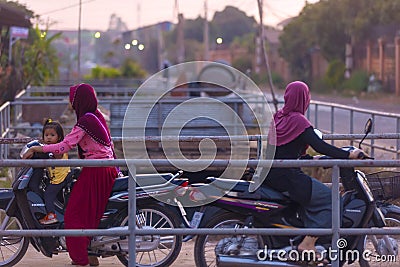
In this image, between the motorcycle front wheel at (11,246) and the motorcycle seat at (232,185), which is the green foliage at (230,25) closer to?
the motorcycle front wheel at (11,246)

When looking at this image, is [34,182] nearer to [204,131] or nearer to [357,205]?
[357,205]

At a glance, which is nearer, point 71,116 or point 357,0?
point 71,116

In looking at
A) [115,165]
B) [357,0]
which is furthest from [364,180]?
[357,0]

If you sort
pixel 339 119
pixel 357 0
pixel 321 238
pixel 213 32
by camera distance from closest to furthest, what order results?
pixel 321 238
pixel 339 119
pixel 357 0
pixel 213 32

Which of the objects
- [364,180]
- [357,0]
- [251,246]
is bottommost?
[251,246]

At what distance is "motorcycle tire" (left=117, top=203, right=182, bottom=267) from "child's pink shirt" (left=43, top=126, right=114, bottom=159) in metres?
0.51

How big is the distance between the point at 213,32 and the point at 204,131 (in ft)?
258

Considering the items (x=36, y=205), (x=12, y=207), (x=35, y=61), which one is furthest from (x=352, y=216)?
(x=35, y=61)

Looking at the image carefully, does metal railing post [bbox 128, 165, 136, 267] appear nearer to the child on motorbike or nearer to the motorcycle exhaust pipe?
the motorcycle exhaust pipe

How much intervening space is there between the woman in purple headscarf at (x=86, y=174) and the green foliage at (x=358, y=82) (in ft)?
140

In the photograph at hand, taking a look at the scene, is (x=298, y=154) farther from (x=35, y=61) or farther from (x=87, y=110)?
(x=35, y=61)

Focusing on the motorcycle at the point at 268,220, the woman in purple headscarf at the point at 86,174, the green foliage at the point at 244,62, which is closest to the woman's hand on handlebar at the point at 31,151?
the woman in purple headscarf at the point at 86,174

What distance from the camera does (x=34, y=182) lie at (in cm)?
723

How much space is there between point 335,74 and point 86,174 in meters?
48.2
